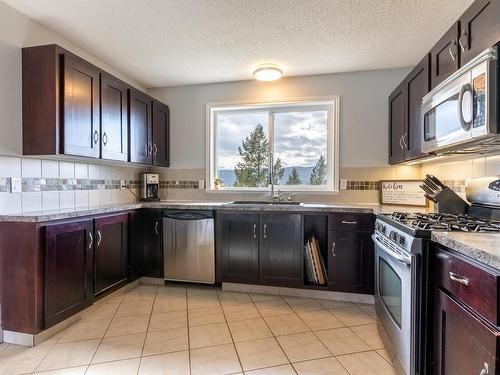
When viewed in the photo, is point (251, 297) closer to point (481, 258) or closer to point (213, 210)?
point (213, 210)

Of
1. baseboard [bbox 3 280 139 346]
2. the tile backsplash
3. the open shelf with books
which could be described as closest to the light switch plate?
the tile backsplash

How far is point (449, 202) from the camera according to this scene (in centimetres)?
214

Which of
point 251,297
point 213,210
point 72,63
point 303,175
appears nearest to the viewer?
point 72,63

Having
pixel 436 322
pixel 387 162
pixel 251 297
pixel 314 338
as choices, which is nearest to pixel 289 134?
pixel 387 162

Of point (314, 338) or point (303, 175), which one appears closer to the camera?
point (314, 338)

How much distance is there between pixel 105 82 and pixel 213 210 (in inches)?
61.1

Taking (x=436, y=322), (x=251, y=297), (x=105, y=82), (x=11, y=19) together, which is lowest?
(x=251, y=297)

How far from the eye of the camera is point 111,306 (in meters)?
2.61

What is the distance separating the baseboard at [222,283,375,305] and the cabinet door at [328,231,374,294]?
0.24 ft

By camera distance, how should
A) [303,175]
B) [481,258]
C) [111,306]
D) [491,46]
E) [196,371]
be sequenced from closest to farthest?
[481,258]
[491,46]
[196,371]
[111,306]
[303,175]

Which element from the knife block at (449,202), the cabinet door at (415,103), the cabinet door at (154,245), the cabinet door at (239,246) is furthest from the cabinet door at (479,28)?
the cabinet door at (154,245)

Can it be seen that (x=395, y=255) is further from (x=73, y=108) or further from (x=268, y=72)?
(x=73, y=108)

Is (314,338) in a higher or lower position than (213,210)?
lower

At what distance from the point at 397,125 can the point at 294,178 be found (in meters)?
1.23
